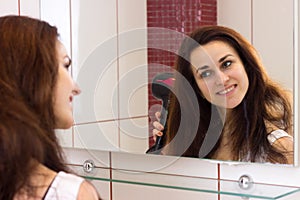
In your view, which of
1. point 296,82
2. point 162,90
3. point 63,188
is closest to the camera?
point 63,188

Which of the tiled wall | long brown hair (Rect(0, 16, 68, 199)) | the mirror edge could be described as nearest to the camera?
long brown hair (Rect(0, 16, 68, 199))

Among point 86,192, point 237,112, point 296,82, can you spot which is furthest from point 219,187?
point 86,192

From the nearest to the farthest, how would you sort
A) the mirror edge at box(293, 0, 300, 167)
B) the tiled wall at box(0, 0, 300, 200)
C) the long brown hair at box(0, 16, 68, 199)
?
1. the long brown hair at box(0, 16, 68, 199)
2. the mirror edge at box(293, 0, 300, 167)
3. the tiled wall at box(0, 0, 300, 200)

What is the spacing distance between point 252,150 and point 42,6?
62 cm

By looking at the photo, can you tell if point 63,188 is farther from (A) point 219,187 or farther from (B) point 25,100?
(A) point 219,187

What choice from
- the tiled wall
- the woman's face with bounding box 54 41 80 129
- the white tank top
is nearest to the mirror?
the tiled wall

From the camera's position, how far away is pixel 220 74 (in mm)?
1072

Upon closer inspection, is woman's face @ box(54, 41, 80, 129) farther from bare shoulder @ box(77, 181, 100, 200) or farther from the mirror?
the mirror

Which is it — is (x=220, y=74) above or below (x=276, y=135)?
above

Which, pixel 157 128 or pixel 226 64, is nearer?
pixel 226 64

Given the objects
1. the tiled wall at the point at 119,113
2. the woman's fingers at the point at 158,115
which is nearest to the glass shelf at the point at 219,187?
the tiled wall at the point at 119,113

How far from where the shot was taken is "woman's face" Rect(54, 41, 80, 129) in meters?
0.80

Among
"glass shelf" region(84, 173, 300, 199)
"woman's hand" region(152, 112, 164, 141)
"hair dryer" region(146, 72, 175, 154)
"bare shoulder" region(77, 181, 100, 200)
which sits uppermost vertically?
"hair dryer" region(146, 72, 175, 154)

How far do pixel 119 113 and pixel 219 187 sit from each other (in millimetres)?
281
